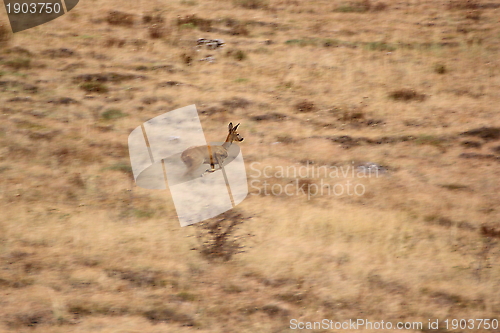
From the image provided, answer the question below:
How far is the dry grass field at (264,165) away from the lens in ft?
17.1

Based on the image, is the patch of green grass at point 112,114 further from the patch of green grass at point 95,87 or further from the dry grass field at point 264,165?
the patch of green grass at point 95,87

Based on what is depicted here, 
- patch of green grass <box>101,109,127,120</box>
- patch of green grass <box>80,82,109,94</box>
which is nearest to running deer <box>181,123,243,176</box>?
patch of green grass <box>101,109,127,120</box>

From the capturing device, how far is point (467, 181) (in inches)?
231

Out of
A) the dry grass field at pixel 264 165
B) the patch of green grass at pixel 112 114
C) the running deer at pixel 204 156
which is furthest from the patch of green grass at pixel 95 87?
the running deer at pixel 204 156

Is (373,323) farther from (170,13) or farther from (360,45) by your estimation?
(170,13)

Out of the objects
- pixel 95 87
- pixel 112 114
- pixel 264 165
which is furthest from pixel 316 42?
pixel 95 87

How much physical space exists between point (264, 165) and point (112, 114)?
7.61 ft

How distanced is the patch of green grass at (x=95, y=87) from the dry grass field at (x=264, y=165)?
39mm

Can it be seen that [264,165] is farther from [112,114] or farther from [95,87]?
[95,87]

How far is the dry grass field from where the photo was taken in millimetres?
5215

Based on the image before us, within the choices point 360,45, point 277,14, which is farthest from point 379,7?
point 277,14

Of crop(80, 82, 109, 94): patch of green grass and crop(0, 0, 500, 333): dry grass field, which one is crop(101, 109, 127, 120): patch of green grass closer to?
crop(0, 0, 500, 333): dry grass field

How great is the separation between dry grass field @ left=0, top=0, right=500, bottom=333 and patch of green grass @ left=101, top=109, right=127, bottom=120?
0.9 inches

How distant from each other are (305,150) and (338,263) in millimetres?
1616
